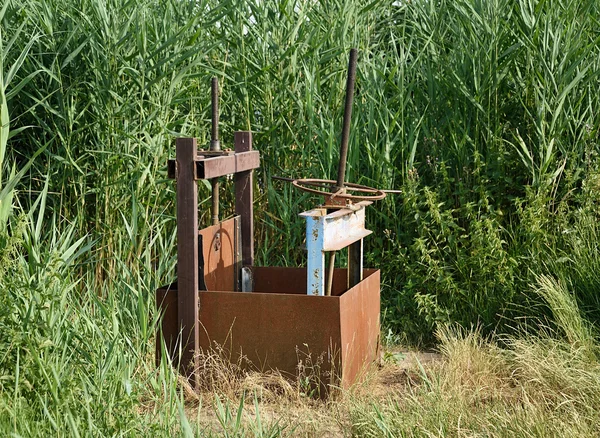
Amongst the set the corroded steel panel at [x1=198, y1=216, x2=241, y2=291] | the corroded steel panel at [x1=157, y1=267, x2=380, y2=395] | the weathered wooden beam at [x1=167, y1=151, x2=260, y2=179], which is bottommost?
the corroded steel panel at [x1=157, y1=267, x2=380, y2=395]

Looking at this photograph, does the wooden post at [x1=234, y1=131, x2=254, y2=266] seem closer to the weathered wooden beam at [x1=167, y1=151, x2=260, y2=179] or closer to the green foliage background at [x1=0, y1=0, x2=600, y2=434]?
the weathered wooden beam at [x1=167, y1=151, x2=260, y2=179]

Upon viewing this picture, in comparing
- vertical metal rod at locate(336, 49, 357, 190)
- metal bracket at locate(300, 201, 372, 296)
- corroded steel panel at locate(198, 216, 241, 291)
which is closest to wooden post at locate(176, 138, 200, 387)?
corroded steel panel at locate(198, 216, 241, 291)

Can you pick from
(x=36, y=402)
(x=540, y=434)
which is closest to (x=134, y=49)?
(x=36, y=402)

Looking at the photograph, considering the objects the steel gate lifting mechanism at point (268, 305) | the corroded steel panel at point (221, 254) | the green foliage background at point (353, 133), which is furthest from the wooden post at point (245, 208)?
the green foliage background at point (353, 133)

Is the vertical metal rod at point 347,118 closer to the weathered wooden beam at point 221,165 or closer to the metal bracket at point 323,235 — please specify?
the metal bracket at point 323,235

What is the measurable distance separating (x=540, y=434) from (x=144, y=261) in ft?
8.03

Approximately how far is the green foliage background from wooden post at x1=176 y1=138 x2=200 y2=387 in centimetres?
64

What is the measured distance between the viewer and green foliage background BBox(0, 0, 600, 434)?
5.07m

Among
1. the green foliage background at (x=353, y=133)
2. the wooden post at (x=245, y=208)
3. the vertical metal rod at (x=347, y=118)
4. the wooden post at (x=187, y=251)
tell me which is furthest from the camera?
the green foliage background at (x=353, y=133)

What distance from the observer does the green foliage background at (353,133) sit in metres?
5.07

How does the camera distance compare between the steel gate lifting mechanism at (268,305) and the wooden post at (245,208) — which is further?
the wooden post at (245,208)

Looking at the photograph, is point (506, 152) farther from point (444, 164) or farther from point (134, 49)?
point (134, 49)

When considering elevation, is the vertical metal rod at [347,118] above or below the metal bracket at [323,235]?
above

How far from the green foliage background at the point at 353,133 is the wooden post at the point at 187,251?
639mm
